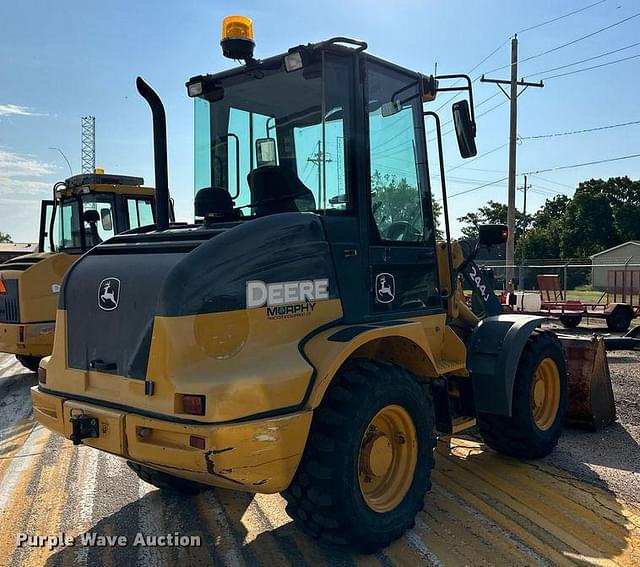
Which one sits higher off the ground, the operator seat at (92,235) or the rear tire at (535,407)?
the operator seat at (92,235)

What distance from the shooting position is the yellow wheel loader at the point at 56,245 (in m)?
8.55

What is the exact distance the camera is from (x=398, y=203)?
3953 millimetres

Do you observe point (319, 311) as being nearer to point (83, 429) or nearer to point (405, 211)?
point (405, 211)

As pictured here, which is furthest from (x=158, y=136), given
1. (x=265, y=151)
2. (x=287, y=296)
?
(x=287, y=296)

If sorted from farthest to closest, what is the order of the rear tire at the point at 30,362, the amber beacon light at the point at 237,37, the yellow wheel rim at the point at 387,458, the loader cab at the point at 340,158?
the rear tire at the point at 30,362 → the amber beacon light at the point at 237,37 → the loader cab at the point at 340,158 → the yellow wheel rim at the point at 387,458

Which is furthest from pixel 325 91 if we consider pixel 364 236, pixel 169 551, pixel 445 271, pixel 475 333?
pixel 169 551

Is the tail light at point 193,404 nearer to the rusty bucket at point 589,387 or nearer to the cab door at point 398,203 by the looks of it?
the cab door at point 398,203

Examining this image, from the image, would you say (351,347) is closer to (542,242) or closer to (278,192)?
(278,192)

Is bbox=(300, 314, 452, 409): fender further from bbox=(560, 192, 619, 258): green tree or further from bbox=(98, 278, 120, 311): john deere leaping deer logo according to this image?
bbox=(560, 192, 619, 258): green tree

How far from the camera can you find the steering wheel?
12.6ft

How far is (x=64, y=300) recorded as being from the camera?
3.61 meters

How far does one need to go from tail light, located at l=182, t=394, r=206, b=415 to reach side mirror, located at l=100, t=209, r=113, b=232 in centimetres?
761

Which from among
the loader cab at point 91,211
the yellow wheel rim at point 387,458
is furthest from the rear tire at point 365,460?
the loader cab at point 91,211

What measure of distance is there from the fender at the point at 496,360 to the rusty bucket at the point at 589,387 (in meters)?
1.22
